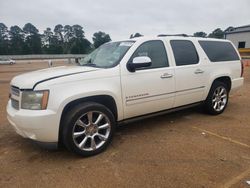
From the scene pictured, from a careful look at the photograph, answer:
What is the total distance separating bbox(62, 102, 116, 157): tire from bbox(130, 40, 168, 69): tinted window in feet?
4.10

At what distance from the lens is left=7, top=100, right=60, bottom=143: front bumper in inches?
115

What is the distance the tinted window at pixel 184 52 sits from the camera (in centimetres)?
431

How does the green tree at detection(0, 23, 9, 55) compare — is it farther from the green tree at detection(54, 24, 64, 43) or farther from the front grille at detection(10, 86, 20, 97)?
the front grille at detection(10, 86, 20, 97)

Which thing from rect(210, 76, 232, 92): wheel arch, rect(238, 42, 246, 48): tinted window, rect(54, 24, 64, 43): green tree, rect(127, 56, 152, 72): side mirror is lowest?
rect(210, 76, 232, 92): wheel arch

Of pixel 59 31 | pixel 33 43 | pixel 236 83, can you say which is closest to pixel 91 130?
pixel 236 83

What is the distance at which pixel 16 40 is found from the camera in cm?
8538

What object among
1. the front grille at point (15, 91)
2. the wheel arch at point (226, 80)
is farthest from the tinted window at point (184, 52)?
the front grille at point (15, 91)

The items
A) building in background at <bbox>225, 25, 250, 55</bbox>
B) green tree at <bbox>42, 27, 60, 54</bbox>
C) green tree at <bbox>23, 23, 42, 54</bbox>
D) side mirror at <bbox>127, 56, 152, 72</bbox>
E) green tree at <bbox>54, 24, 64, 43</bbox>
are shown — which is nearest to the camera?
side mirror at <bbox>127, 56, 152, 72</bbox>

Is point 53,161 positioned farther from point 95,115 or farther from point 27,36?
point 27,36

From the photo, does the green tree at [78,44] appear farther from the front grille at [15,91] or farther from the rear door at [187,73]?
the front grille at [15,91]

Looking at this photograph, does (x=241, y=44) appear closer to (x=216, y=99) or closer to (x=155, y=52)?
(x=216, y=99)

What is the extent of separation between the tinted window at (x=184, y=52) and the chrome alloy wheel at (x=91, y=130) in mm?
1905

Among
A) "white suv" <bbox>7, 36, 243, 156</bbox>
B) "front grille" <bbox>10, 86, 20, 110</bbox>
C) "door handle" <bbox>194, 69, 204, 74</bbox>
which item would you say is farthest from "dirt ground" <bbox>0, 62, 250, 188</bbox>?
"door handle" <bbox>194, 69, 204, 74</bbox>

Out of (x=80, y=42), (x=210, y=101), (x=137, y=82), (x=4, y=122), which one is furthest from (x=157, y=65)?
(x=80, y=42)
